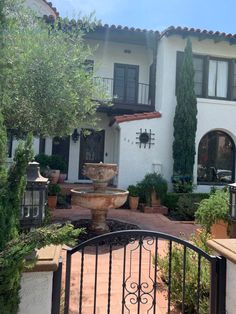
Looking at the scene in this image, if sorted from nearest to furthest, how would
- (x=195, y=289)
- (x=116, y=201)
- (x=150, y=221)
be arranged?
(x=195, y=289)
(x=116, y=201)
(x=150, y=221)

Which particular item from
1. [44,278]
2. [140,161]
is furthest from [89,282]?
[140,161]

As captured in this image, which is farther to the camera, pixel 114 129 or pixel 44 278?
pixel 114 129

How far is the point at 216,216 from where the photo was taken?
213 inches

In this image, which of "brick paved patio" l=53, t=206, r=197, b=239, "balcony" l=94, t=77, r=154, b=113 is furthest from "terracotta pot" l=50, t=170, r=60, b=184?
"balcony" l=94, t=77, r=154, b=113

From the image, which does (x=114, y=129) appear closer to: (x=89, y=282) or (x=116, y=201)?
(x=116, y=201)

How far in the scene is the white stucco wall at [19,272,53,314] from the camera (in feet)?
8.07

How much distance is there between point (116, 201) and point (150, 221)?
2640 millimetres

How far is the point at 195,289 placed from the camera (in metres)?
3.58

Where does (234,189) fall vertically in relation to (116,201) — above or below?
above

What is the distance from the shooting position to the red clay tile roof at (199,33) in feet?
39.9

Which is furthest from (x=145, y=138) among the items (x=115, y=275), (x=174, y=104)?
(x=115, y=275)

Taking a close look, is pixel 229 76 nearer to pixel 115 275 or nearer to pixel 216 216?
pixel 216 216

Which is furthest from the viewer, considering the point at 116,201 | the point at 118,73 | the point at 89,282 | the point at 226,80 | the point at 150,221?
the point at 118,73

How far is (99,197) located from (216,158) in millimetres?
8253
